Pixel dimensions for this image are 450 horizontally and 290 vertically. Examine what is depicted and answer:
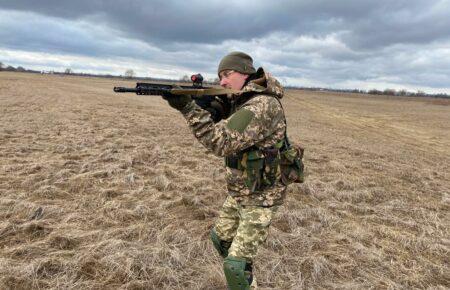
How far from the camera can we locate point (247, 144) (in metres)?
3.18

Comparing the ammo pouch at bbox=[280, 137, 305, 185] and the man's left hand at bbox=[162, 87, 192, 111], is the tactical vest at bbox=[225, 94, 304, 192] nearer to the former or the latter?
the ammo pouch at bbox=[280, 137, 305, 185]

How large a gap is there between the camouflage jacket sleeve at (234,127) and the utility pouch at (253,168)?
0.51ft

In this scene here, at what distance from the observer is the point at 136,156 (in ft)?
32.7

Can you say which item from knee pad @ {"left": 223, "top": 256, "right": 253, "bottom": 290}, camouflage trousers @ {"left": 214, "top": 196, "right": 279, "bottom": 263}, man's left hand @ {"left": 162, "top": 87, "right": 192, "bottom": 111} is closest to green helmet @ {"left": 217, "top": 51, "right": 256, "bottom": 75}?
man's left hand @ {"left": 162, "top": 87, "right": 192, "bottom": 111}

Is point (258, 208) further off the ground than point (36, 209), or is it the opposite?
point (258, 208)

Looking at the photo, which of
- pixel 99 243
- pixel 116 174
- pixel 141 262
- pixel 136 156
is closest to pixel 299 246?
pixel 141 262

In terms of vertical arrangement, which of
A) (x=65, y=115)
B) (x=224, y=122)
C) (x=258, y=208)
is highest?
(x=224, y=122)

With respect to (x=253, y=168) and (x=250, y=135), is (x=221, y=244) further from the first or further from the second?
(x=250, y=135)

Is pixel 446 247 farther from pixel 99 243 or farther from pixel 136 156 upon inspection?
pixel 136 156

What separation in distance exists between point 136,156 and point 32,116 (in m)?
8.59

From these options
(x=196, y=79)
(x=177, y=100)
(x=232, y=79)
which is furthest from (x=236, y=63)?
(x=177, y=100)

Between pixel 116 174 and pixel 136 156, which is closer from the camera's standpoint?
pixel 116 174

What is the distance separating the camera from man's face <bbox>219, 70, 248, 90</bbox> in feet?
11.4

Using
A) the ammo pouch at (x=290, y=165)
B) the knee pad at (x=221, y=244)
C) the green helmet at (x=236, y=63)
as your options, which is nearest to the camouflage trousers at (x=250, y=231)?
the ammo pouch at (x=290, y=165)
